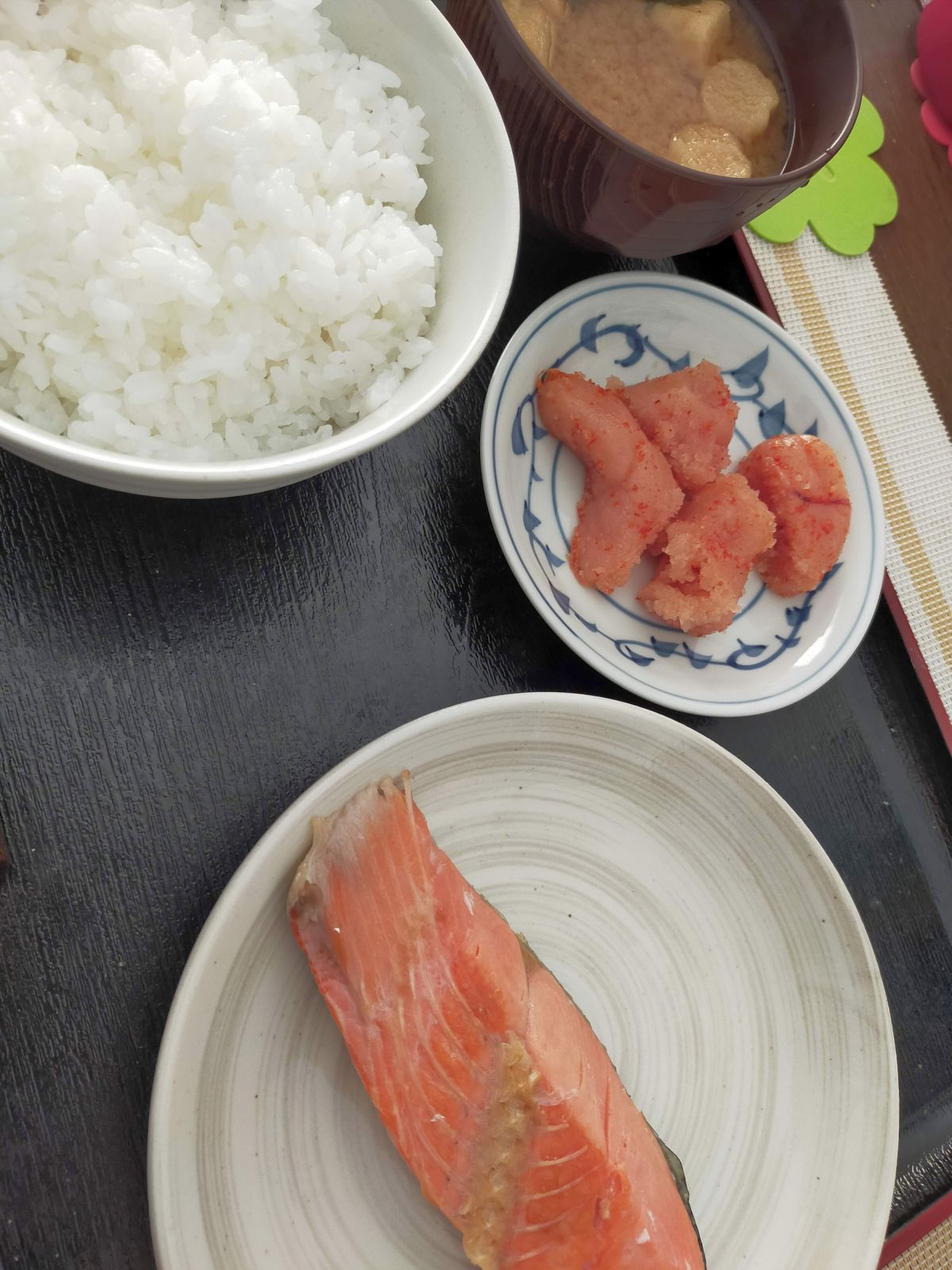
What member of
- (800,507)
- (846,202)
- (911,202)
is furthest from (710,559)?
(911,202)

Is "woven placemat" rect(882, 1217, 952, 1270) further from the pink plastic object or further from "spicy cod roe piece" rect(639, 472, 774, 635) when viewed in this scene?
the pink plastic object

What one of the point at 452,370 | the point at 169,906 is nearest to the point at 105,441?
the point at 452,370

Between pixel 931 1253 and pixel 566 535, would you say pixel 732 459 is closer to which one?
pixel 566 535

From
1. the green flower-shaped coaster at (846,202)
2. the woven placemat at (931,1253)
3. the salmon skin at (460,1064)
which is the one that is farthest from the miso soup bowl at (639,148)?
the woven placemat at (931,1253)

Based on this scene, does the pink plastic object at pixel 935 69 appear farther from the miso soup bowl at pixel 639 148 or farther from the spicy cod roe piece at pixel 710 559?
the spicy cod roe piece at pixel 710 559

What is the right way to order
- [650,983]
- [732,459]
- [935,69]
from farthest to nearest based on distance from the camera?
[935,69] < [732,459] < [650,983]

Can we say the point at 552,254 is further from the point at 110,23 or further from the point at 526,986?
the point at 526,986
